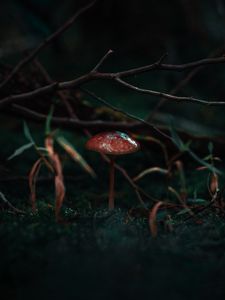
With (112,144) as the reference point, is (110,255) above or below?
below

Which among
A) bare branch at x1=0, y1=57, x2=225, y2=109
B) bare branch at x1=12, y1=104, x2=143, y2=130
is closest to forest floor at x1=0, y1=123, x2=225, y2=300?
bare branch at x1=0, y1=57, x2=225, y2=109

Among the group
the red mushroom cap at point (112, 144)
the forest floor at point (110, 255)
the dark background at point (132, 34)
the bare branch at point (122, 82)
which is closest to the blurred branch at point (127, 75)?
the bare branch at point (122, 82)

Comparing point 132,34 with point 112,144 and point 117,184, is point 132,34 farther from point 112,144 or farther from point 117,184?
point 112,144

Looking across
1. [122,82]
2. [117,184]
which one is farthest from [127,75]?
[117,184]

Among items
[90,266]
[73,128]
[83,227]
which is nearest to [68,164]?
[73,128]

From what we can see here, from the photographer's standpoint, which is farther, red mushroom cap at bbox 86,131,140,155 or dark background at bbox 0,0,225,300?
red mushroom cap at bbox 86,131,140,155

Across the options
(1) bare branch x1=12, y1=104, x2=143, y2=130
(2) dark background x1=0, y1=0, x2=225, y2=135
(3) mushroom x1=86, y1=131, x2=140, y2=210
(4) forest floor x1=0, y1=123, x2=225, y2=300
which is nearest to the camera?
(4) forest floor x1=0, y1=123, x2=225, y2=300

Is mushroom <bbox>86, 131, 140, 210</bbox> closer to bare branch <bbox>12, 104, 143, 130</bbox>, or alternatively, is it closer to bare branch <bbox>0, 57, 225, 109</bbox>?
bare branch <bbox>0, 57, 225, 109</bbox>

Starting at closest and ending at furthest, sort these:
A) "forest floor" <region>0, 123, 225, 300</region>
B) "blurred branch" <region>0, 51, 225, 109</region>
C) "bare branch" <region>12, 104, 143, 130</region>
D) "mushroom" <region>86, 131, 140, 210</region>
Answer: "forest floor" <region>0, 123, 225, 300</region> → "blurred branch" <region>0, 51, 225, 109</region> → "mushroom" <region>86, 131, 140, 210</region> → "bare branch" <region>12, 104, 143, 130</region>

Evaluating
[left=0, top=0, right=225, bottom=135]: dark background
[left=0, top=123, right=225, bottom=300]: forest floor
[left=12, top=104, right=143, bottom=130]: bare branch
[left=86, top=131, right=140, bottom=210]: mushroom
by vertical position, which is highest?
[left=0, top=0, right=225, bottom=135]: dark background
